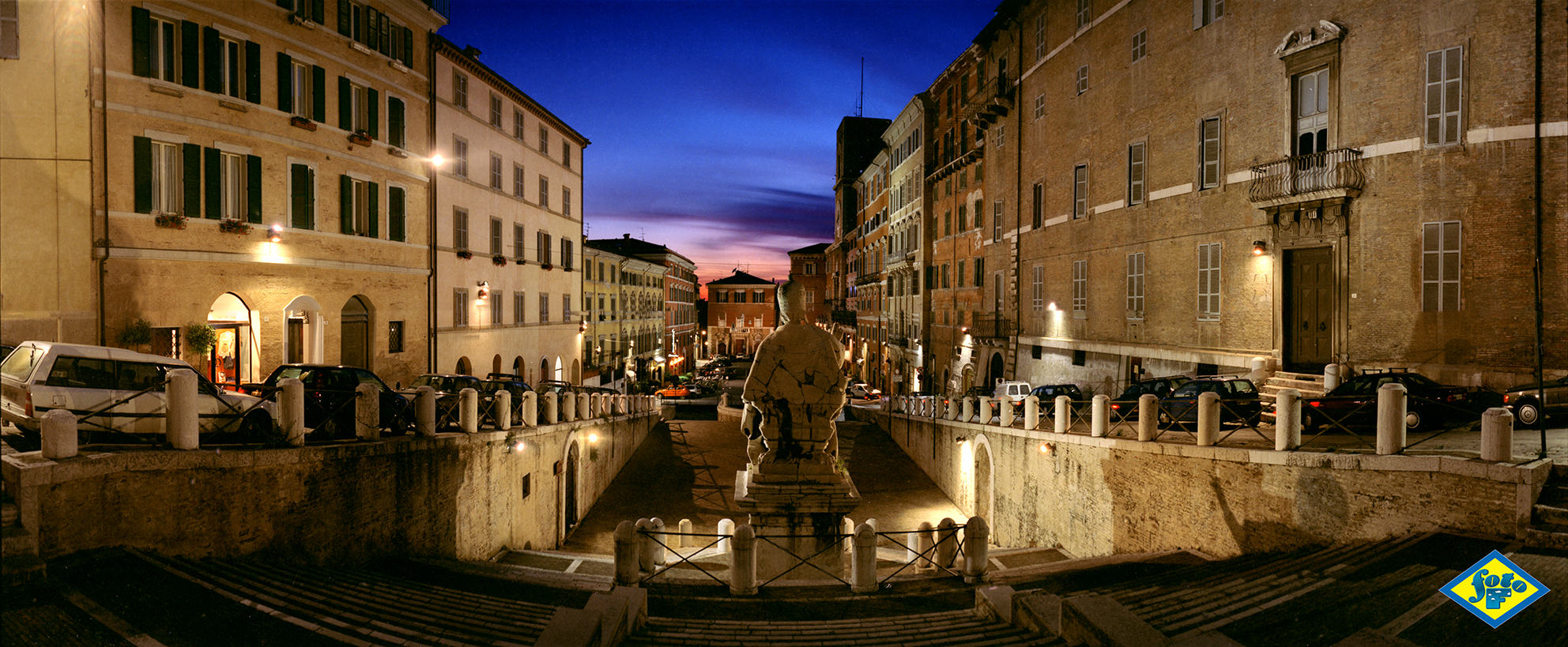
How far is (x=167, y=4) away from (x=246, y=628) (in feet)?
56.6

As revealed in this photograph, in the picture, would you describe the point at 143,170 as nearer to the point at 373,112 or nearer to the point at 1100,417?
the point at 373,112

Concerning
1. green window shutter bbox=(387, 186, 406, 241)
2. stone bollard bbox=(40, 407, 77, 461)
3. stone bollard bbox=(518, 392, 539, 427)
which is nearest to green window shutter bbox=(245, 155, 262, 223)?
green window shutter bbox=(387, 186, 406, 241)

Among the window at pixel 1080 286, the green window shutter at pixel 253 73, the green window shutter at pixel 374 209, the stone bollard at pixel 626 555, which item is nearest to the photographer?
the stone bollard at pixel 626 555

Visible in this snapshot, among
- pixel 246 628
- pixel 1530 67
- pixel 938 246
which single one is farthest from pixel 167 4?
pixel 938 246

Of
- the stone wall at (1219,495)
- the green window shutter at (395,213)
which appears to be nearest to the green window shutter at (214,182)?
the green window shutter at (395,213)

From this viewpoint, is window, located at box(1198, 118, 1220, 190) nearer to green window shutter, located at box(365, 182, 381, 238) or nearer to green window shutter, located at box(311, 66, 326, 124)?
green window shutter, located at box(365, 182, 381, 238)

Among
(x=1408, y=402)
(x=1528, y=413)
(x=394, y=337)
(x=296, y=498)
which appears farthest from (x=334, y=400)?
(x=1528, y=413)

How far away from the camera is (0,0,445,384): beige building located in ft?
47.3

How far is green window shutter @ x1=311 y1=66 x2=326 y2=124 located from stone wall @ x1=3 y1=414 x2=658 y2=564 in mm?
12360

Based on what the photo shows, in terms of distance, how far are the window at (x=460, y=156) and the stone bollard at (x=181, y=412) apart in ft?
63.5

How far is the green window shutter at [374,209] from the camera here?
2169 centimetres

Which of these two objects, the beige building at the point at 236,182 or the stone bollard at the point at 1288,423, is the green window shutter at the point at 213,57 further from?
the stone bollard at the point at 1288,423

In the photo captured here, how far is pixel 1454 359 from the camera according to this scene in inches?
565

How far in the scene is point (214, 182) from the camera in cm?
1684
